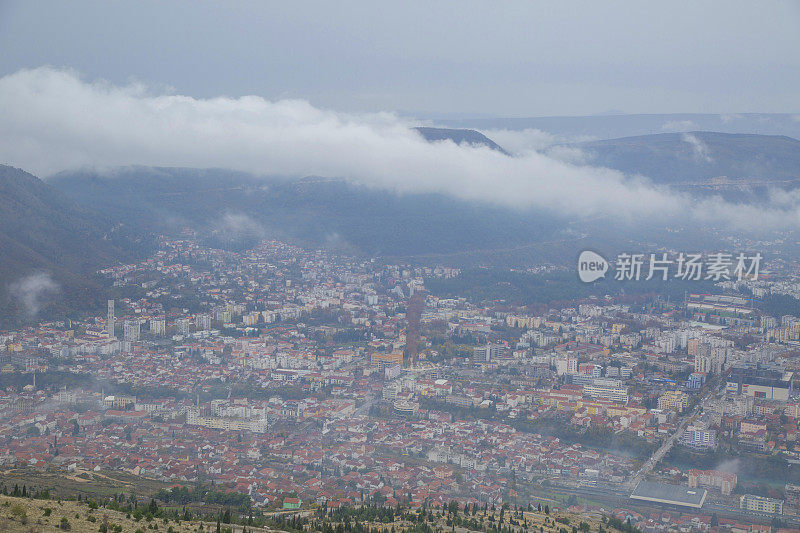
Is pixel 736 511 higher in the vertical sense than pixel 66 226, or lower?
lower

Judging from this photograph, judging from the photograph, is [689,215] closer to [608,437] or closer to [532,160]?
[532,160]

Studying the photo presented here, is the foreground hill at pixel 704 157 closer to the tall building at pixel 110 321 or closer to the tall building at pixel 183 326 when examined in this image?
the tall building at pixel 183 326

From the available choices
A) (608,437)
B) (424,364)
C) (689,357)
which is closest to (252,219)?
(424,364)

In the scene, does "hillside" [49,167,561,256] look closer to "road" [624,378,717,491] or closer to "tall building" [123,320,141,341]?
"tall building" [123,320,141,341]

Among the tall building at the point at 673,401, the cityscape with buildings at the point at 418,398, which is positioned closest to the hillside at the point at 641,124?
the cityscape with buildings at the point at 418,398

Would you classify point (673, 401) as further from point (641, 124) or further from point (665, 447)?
point (641, 124)

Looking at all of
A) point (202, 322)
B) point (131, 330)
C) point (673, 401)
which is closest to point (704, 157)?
point (673, 401)
